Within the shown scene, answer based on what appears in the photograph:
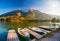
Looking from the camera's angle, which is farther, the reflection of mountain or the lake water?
the reflection of mountain

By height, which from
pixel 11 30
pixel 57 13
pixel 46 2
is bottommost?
pixel 11 30

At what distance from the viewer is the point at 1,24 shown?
2525 mm

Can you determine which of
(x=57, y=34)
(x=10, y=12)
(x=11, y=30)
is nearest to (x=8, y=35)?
(x=11, y=30)

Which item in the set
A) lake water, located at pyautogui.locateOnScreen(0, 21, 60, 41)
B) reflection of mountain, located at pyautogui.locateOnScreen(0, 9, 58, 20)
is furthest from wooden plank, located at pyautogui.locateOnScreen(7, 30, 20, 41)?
reflection of mountain, located at pyautogui.locateOnScreen(0, 9, 58, 20)

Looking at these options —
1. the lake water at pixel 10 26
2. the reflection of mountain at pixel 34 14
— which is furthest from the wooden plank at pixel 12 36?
the reflection of mountain at pixel 34 14

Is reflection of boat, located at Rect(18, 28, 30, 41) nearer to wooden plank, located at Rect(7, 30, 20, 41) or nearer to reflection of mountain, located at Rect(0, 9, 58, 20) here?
wooden plank, located at Rect(7, 30, 20, 41)

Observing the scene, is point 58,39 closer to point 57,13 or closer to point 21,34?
point 57,13

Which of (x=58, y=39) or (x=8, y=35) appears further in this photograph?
(x=58, y=39)

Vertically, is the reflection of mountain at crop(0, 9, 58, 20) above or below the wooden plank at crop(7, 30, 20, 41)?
above

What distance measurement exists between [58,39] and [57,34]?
0.28 ft

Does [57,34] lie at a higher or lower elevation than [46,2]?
lower

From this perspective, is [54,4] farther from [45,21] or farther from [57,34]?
[57,34]

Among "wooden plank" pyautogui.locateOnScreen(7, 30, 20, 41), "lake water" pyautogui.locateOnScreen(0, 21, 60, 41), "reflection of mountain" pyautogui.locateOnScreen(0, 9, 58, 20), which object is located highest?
"reflection of mountain" pyautogui.locateOnScreen(0, 9, 58, 20)

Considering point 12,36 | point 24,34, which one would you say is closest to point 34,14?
point 24,34
